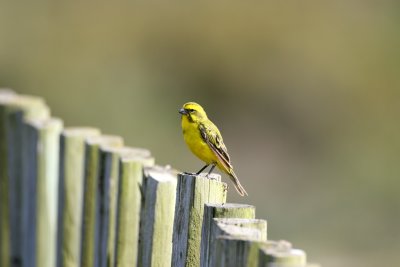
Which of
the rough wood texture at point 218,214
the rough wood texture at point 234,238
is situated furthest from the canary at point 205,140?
the rough wood texture at point 234,238

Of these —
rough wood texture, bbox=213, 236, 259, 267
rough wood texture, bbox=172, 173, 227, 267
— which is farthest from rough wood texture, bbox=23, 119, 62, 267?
rough wood texture, bbox=213, 236, 259, 267

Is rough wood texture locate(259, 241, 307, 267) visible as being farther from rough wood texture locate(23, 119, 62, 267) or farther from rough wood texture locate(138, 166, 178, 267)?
rough wood texture locate(23, 119, 62, 267)

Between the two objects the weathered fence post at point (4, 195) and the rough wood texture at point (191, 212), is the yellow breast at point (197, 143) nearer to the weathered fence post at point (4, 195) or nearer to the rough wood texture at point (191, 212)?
the weathered fence post at point (4, 195)

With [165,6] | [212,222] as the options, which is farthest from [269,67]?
[212,222]

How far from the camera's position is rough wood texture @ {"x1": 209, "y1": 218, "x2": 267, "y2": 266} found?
3854 mm

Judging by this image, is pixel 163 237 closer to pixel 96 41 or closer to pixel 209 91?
pixel 209 91

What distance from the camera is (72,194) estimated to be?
671 cm

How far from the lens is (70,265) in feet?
22.1

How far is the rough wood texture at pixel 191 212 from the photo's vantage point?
191 inches

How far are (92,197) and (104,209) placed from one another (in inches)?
12.3

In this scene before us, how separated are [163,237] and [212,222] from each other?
1045mm

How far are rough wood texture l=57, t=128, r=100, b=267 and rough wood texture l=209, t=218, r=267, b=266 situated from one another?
2.54 m

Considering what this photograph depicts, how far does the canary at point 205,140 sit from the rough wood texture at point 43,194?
0.89 meters

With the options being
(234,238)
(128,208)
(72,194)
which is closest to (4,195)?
(72,194)
